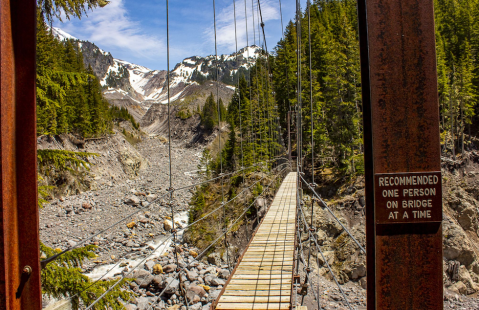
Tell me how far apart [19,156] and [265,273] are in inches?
141

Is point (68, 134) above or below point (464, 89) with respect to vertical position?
below

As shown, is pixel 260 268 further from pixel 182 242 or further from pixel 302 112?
pixel 302 112

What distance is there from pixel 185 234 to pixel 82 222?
905 centimetres

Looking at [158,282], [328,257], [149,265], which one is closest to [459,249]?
[328,257]

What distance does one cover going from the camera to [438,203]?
129cm

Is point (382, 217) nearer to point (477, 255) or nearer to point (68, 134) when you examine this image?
point (477, 255)

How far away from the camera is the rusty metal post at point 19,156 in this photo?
1.08 meters

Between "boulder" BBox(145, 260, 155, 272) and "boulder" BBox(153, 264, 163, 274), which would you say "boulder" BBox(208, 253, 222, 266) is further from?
"boulder" BBox(145, 260, 155, 272)

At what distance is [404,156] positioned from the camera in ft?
4.30

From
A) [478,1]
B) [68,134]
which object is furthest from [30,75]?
[478,1]

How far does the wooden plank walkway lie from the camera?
10.7ft

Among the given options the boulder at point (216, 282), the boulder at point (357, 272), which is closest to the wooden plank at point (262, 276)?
the boulder at point (216, 282)

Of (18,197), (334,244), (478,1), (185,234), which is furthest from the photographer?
(478,1)

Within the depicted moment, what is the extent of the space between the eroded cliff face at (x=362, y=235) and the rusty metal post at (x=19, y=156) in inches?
586
